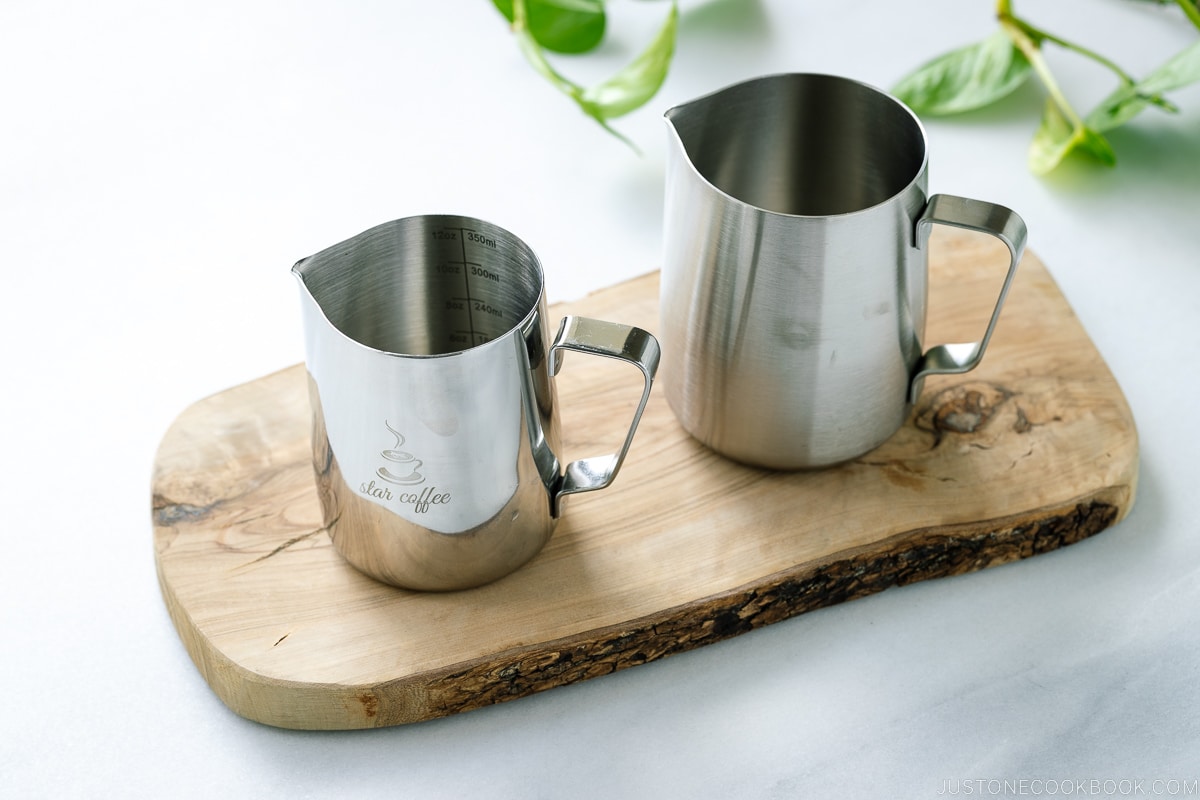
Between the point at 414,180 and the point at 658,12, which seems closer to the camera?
the point at 414,180

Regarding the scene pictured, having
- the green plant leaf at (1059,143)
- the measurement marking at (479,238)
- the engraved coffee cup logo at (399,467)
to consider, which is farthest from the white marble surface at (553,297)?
the measurement marking at (479,238)

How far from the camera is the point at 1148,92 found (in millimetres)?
956

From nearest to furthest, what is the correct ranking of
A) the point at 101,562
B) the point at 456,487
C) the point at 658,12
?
the point at 456,487 → the point at 101,562 → the point at 658,12

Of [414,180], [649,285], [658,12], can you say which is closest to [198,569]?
[649,285]

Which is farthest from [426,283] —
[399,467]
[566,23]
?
[566,23]

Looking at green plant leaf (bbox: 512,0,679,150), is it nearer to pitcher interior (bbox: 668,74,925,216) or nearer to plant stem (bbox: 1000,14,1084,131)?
pitcher interior (bbox: 668,74,925,216)

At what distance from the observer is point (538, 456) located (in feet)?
2.15

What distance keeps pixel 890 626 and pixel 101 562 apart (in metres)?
0.45

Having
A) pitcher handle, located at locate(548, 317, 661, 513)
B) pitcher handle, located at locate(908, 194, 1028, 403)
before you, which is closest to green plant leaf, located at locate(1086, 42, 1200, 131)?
pitcher handle, located at locate(908, 194, 1028, 403)

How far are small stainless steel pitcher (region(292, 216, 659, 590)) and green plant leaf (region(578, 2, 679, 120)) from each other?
294 mm

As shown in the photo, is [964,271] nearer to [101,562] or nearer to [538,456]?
[538,456]

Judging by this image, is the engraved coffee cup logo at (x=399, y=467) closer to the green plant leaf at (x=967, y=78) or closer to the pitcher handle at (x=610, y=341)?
the pitcher handle at (x=610, y=341)

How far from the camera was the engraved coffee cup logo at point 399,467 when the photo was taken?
61 cm

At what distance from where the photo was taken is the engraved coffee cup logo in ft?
2.00
